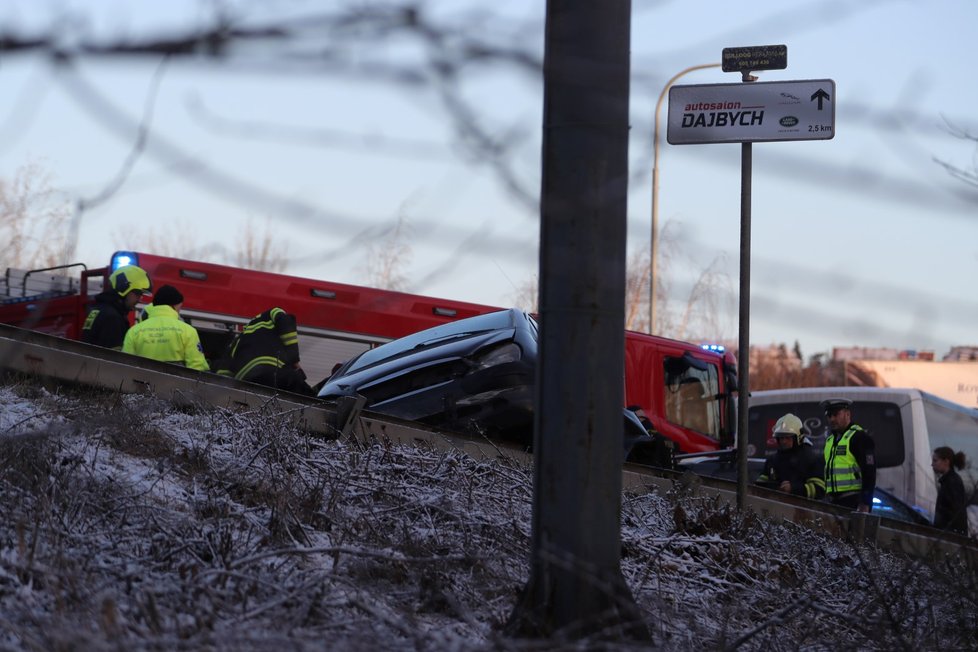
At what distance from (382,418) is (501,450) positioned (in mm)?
695

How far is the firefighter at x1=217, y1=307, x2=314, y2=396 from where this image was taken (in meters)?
8.29

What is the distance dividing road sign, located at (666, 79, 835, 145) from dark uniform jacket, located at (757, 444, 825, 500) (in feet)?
15.7

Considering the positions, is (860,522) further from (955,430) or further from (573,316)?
(955,430)

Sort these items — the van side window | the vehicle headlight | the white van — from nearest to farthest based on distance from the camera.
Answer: the vehicle headlight → the van side window → the white van

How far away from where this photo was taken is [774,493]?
6656 mm

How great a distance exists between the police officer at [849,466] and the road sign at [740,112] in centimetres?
437

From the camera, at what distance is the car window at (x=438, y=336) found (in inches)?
340

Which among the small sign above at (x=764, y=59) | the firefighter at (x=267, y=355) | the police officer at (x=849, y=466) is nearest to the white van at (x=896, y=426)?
the police officer at (x=849, y=466)

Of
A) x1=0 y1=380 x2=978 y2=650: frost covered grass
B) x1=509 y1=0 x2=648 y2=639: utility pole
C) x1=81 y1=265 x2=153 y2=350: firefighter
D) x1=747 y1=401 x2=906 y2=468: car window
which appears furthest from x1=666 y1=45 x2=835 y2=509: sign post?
x1=747 y1=401 x2=906 y2=468: car window

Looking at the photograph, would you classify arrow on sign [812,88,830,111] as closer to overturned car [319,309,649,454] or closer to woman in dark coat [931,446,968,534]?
overturned car [319,309,649,454]

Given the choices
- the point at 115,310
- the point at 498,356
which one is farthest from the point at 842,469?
the point at 115,310

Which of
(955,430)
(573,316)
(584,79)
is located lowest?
(955,430)

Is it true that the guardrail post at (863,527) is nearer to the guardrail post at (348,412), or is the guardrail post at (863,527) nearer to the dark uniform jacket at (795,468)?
the guardrail post at (348,412)

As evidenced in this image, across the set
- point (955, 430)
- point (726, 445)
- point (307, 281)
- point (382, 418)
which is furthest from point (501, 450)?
point (955, 430)
